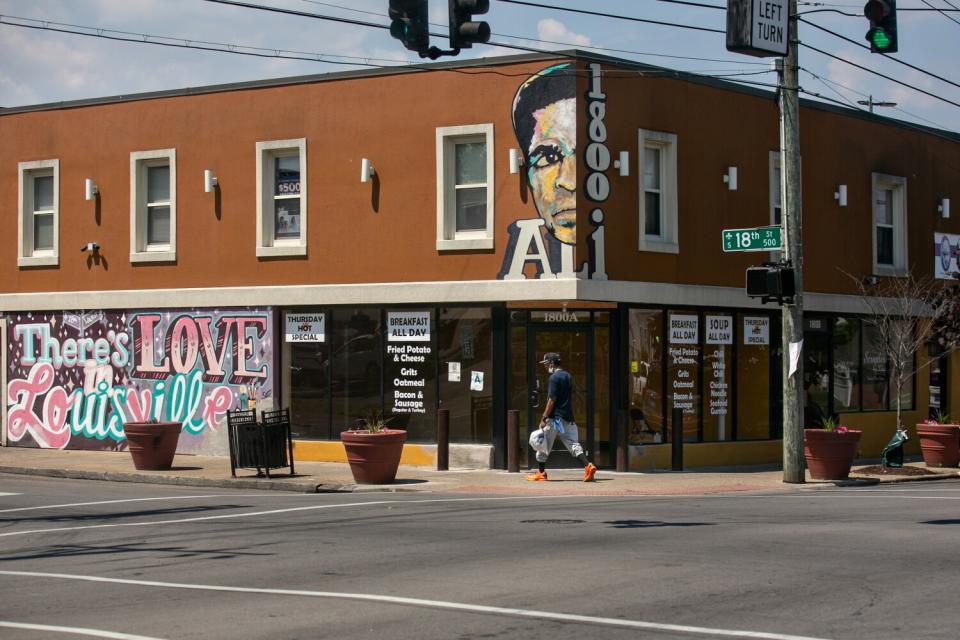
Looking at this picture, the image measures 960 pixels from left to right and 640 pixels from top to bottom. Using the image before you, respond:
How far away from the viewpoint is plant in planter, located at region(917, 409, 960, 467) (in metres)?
24.7

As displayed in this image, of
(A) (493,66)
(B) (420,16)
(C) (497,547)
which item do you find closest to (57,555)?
(C) (497,547)

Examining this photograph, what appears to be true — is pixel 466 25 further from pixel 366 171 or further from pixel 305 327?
pixel 305 327

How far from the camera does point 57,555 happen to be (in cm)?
1258

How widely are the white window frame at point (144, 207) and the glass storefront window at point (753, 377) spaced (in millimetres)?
11681

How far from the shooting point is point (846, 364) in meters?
27.7

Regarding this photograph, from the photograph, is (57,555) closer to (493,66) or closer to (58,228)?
(493,66)

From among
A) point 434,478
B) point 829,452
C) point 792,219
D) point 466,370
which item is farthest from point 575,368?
point 792,219

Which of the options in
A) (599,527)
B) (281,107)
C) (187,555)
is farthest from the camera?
(281,107)

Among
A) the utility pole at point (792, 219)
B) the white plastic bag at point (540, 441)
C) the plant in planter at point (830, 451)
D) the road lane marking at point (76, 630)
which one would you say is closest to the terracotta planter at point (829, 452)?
the plant in planter at point (830, 451)

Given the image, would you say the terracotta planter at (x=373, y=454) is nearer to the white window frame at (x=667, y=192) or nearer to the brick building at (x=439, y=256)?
the brick building at (x=439, y=256)

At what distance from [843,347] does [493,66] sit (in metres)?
10.4

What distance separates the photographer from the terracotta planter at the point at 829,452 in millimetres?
21516

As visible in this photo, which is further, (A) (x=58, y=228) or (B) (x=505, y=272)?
(A) (x=58, y=228)

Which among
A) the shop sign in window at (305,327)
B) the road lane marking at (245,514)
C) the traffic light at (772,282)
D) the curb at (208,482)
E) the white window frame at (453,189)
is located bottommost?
the curb at (208,482)
